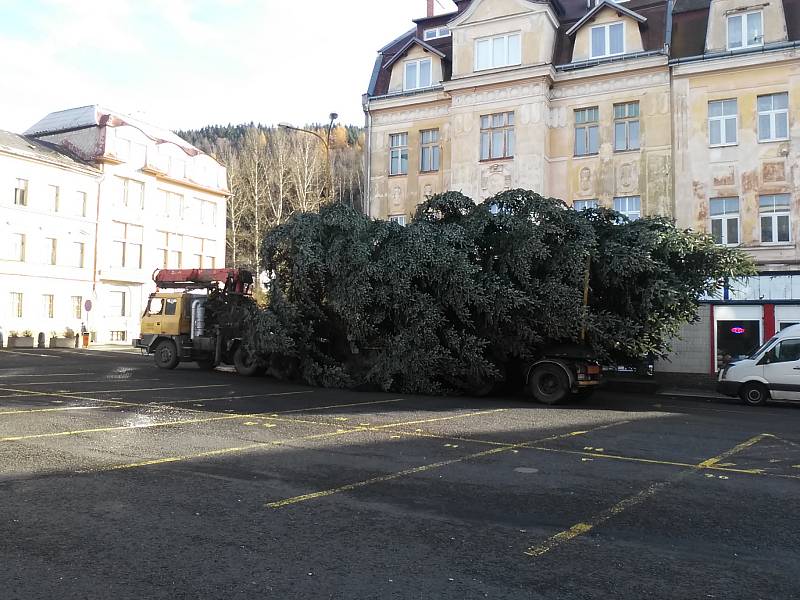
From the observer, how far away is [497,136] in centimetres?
2661

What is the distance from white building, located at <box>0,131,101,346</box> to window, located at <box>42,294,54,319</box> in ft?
0.18

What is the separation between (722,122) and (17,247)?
37.1 metres

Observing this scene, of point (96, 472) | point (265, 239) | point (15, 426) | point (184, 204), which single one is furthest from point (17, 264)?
point (96, 472)

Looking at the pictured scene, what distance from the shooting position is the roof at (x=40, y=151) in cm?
4019

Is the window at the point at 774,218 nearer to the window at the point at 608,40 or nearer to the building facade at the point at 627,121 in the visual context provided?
the building facade at the point at 627,121

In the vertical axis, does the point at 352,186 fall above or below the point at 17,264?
above

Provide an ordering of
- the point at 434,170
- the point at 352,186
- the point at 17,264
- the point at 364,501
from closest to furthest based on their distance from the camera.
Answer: the point at 364,501 < the point at 434,170 < the point at 17,264 < the point at 352,186

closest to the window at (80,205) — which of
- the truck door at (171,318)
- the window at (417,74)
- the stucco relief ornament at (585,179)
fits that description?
the truck door at (171,318)

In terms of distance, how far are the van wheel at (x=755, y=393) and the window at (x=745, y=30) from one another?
12.7 m

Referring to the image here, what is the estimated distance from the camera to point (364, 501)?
20.3ft

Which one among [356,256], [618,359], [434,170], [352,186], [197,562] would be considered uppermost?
[352,186]

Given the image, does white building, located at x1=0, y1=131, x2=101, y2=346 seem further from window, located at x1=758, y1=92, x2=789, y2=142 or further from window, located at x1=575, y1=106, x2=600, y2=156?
window, located at x1=758, y1=92, x2=789, y2=142

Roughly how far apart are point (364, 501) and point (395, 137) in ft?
81.1

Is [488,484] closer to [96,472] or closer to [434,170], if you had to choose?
[96,472]
